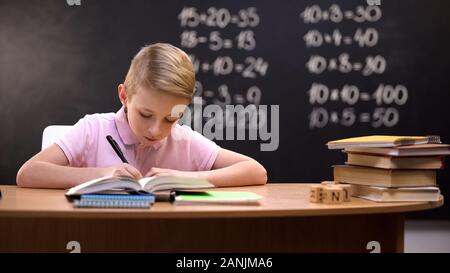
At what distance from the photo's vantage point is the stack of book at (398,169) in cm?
140

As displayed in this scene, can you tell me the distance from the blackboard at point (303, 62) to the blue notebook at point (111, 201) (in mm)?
1719

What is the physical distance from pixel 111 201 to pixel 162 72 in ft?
1.95

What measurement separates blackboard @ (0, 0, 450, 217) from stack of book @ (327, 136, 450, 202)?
140 cm

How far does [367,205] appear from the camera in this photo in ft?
4.23

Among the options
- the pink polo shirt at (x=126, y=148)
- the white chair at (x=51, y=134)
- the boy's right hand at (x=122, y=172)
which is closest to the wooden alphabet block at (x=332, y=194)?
the boy's right hand at (x=122, y=172)

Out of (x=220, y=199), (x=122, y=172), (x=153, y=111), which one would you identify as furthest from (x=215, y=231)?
(x=153, y=111)

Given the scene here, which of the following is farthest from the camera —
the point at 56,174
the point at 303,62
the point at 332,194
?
the point at 303,62

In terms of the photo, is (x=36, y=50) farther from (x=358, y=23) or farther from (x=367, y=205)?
(x=367, y=205)

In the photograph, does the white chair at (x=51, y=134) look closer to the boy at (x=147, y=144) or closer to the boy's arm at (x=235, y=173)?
the boy at (x=147, y=144)

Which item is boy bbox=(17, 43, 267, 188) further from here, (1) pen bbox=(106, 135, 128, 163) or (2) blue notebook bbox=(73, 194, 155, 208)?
(2) blue notebook bbox=(73, 194, 155, 208)

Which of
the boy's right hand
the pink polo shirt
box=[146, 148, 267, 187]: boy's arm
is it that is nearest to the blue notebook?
the boy's right hand

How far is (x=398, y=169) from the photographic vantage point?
1411 millimetres

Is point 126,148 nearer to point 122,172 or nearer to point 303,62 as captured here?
point 122,172

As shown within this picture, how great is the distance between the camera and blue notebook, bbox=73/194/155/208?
1167 millimetres
